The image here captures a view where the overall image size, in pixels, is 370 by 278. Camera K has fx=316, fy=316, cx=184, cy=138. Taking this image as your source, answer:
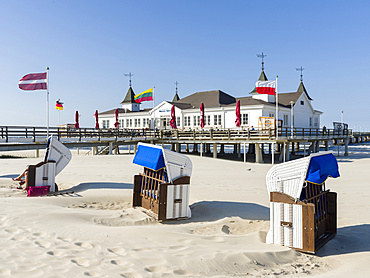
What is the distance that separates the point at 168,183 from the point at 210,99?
30.3 metres

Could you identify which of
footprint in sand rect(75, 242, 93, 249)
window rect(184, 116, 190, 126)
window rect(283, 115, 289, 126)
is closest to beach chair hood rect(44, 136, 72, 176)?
footprint in sand rect(75, 242, 93, 249)

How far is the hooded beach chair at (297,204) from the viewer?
19.9 ft

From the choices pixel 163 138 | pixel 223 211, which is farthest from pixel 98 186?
pixel 163 138

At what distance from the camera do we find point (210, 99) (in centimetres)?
3797

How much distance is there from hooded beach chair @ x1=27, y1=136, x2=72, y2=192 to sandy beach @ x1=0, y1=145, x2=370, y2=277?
811mm

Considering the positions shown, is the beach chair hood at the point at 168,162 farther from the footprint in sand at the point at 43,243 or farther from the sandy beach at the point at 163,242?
the footprint in sand at the point at 43,243

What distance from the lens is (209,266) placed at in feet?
16.2

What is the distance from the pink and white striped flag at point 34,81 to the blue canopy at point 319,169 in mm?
18640

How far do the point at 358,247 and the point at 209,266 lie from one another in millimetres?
3467

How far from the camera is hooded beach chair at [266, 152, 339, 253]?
6.05 meters

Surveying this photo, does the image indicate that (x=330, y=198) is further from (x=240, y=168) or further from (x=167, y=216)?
(x=240, y=168)

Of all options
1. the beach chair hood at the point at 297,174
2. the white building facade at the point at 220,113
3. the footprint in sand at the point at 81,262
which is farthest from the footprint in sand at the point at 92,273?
the white building facade at the point at 220,113

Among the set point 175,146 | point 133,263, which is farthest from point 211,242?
point 175,146

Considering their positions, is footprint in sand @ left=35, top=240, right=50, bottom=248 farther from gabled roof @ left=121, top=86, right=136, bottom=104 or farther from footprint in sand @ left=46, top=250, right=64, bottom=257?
gabled roof @ left=121, top=86, right=136, bottom=104
